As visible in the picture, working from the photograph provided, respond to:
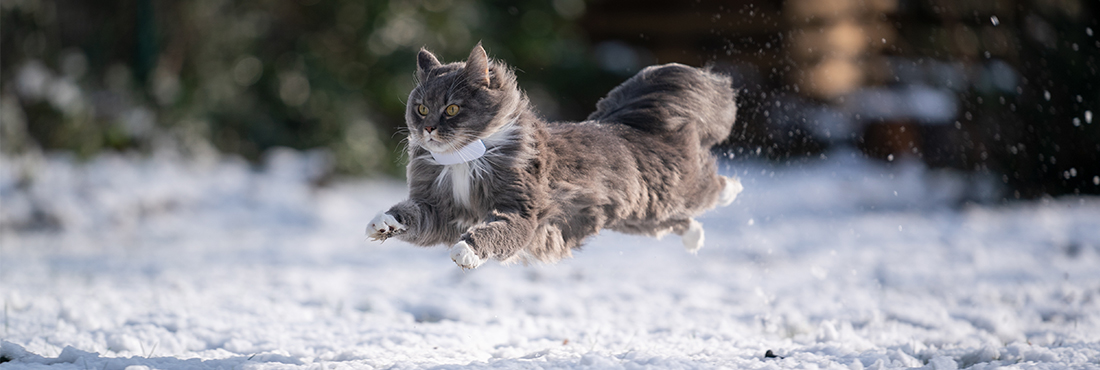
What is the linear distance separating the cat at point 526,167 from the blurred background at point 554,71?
4610mm

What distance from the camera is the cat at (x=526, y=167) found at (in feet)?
8.64

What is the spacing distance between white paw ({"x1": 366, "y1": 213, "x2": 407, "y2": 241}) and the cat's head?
257 millimetres

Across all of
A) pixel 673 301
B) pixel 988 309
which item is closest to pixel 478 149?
pixel 673 301

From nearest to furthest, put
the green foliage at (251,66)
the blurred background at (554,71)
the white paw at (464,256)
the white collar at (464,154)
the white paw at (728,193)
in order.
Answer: the white paw at (464,256) → the white collar at (464,154) → the white paw at (728,193) → the blurred background at (554,71) → the green foliage at (251,66)

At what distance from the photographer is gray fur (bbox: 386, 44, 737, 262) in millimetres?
2646

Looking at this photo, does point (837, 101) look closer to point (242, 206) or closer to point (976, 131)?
point (976, 131)

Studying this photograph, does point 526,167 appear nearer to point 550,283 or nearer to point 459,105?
point 459,105

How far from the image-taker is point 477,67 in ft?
8.71

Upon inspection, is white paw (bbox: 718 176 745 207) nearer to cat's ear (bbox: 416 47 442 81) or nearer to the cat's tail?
the cat's tail

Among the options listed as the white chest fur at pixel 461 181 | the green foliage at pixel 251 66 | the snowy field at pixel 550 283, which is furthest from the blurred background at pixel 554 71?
the white chest fur at pixel 461 181

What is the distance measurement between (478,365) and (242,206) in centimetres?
615

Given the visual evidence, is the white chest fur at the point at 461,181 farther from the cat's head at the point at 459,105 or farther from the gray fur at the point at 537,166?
the cat's head at the point at 459,105

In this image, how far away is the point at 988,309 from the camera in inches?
181

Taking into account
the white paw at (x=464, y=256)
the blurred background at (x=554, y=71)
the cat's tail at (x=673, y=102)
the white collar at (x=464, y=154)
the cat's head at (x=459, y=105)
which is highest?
the blurred background at (x=554, y=71)
